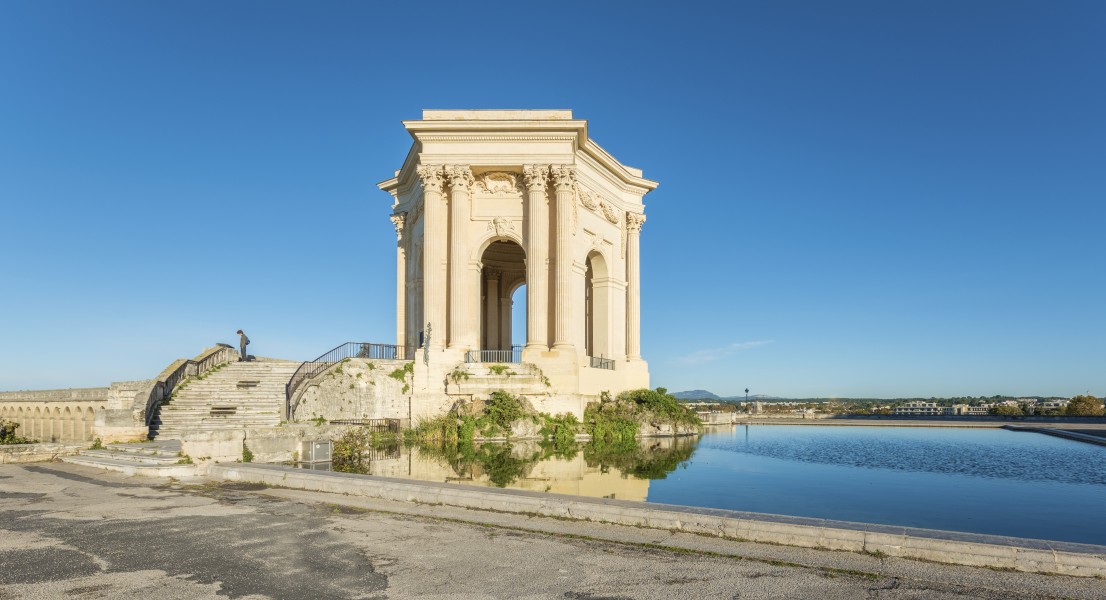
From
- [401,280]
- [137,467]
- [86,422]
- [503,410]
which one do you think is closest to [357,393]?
[503,410]

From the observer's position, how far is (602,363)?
3425cm

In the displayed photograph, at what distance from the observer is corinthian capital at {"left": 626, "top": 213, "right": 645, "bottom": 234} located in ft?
127

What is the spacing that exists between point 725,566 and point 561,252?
2439 cm

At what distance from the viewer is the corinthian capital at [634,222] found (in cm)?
3862

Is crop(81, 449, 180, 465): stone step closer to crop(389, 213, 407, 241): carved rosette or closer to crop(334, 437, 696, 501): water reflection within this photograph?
crop(334, 437, 696, 501): water reflection

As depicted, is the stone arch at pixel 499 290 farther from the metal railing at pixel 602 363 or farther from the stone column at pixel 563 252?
the stone column at pixel 563 252

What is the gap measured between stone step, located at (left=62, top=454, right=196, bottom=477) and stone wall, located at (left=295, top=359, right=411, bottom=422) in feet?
23.4

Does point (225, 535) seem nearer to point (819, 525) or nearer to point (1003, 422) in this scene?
point (819, 525)

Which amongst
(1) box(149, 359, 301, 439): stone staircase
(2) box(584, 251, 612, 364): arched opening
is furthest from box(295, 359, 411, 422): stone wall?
(2) box(584, 251, 612, 364): arched opening

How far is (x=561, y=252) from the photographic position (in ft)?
101

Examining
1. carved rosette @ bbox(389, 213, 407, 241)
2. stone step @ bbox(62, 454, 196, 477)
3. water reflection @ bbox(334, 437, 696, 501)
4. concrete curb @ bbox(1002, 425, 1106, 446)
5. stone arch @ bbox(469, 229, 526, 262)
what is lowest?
concrete curb @ bbox(1002, 425, 1106, 446)

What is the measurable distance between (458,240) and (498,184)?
329cm

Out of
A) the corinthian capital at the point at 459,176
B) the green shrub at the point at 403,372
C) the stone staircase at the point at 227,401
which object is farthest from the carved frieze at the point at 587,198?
the stone staircase at the point at 227,401

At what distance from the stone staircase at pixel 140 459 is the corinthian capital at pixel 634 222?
26.0 meters
